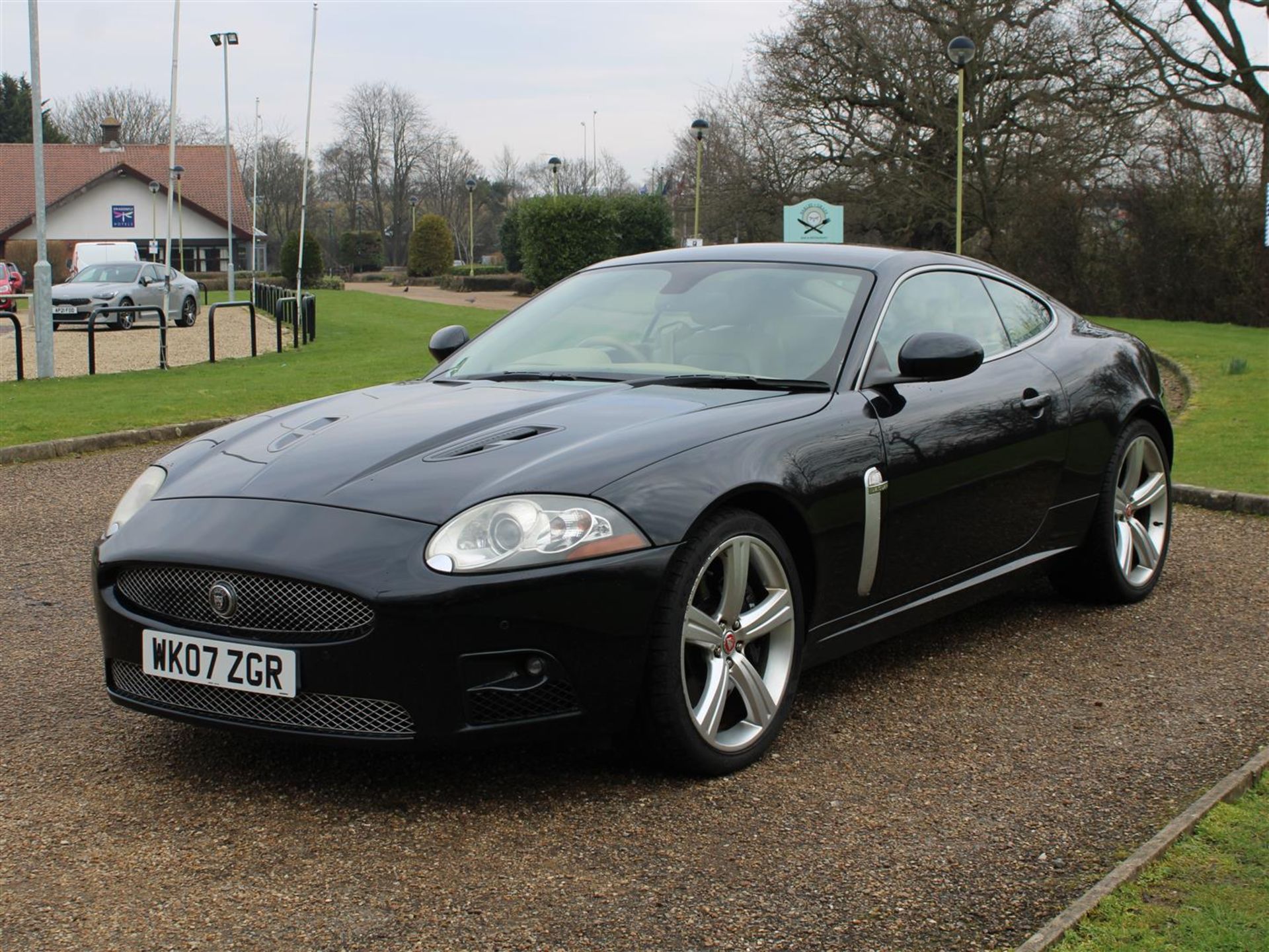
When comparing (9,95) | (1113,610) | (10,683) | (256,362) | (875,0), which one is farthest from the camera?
(9,95)

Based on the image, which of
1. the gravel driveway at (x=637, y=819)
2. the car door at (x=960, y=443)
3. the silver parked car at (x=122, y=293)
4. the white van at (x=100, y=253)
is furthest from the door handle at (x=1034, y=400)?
the white van at (x=100, y=253)

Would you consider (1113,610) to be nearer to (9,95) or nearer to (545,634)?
(545,634)

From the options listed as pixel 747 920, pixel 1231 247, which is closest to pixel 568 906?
pixel 747 920

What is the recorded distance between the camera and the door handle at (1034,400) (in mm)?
5277

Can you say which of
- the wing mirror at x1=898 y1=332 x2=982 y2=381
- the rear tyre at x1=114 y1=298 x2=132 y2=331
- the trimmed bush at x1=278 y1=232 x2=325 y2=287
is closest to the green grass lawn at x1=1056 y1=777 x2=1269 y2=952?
the wing mirror at x1=898 y1=332 x2=982 y2=381

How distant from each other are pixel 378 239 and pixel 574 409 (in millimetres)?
94398

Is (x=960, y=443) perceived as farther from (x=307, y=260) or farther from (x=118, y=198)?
(x=118, y=198)

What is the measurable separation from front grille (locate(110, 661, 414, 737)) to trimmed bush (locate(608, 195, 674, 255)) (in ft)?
137

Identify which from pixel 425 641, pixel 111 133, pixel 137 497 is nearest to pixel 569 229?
pixel 137 497

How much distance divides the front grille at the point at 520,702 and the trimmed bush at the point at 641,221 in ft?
137

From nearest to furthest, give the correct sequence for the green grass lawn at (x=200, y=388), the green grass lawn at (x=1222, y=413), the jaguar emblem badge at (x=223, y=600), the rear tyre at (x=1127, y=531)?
the jaguar emblem badge at (x=223, y=600) → the rear tyre at (x=1127, y=531) → the green grass lawn at (x=1222, y=413) → the green grass lawn at (x=200, y=388)

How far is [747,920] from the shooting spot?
3027mm

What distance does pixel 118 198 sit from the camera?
73.3 m

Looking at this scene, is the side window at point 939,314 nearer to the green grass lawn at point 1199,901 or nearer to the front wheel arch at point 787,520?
the front wheel arch at point 787,520
